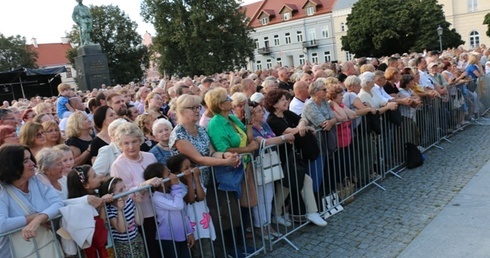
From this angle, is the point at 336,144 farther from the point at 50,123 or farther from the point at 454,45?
the point at 454,45

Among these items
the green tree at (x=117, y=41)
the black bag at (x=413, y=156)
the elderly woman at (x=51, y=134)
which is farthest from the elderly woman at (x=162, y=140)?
the green tree at (x=117, y=41)

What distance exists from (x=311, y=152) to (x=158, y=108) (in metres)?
2.65

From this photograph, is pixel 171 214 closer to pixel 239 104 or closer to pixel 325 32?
pixel 239 104

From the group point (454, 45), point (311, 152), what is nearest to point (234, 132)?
point (311, 152)

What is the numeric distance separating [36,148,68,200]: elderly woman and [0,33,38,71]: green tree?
216 feet

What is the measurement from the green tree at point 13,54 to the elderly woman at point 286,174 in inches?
2564

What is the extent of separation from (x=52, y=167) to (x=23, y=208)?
467mm

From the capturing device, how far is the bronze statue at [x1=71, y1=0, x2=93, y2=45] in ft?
69.8

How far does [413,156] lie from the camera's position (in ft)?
23.1

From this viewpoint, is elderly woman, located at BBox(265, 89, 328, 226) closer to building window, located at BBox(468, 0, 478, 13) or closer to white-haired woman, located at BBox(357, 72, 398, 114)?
white-haired woman, located at BBox(357, 72, 398, 114)

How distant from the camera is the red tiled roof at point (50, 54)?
81.5 m

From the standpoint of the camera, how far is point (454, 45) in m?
42.7

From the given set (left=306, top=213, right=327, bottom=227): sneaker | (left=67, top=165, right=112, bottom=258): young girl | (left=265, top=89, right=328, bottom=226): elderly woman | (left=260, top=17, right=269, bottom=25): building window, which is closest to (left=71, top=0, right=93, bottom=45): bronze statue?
(left=265, top=89, right=328, bottom=226): elderly woman

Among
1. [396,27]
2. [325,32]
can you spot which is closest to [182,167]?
[396,27]
